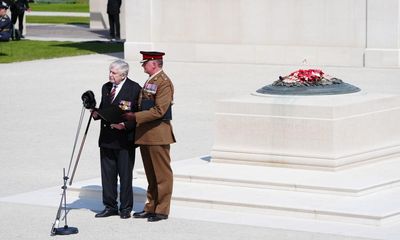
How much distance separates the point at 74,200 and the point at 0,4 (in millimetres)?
24315

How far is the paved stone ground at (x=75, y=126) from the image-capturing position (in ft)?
36.3

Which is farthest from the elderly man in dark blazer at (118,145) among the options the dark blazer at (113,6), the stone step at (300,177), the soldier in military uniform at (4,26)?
the dark blazer at (113,6)

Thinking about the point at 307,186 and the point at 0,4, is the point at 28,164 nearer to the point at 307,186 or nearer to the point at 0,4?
the point at 307,186

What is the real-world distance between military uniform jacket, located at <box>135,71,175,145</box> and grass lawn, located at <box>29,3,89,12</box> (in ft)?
171

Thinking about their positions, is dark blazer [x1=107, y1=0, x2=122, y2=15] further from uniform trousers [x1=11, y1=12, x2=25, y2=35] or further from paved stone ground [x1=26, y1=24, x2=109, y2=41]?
uniform trousers [x1=11, y1=12, x2=25, y2=35]

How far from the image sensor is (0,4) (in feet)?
118

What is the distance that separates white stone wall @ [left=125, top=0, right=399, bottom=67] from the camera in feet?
88.0

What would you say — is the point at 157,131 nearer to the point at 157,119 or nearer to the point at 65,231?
the point at 157,119

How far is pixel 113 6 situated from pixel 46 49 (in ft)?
19.8

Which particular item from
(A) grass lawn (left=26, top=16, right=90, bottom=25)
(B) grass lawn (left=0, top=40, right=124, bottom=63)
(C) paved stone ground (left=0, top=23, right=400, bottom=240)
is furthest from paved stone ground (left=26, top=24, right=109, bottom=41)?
A: (C) paved stone ground (left=0, top=23, right=400, bottom=240)

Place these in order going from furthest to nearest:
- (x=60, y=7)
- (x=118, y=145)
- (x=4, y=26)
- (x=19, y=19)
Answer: (x=60, y=7) → (x=19, y=19) → (x=4, y=26) → (x=118, y=145)

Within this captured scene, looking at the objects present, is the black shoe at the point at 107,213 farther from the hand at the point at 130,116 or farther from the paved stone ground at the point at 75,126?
the hand at the point at 130,116

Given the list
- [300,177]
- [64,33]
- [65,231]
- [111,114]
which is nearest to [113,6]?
[64,33]

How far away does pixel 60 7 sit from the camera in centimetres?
6688
